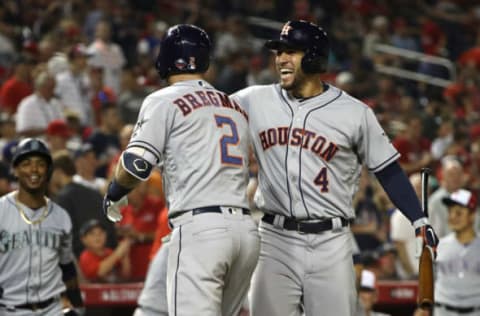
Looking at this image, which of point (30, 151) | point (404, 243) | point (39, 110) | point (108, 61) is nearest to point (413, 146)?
point (404, 243)

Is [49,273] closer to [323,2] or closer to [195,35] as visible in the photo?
[195,35]

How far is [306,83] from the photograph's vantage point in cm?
590

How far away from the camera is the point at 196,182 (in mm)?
5328

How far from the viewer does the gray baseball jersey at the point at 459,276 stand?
29.2 ft

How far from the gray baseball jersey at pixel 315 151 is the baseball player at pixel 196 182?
0.31m

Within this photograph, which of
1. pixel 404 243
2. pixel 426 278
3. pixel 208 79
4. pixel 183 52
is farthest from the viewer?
pixel 208 79

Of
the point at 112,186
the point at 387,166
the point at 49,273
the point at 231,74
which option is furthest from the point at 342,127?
the point at 231,74

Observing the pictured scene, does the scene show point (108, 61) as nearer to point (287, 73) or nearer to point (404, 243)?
point (404, 243)

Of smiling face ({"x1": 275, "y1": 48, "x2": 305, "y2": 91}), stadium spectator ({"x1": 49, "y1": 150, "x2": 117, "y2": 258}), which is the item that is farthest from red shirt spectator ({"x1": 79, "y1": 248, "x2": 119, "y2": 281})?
smiling face ({"x1": 275, "y1": 48, "x2": 305, "y2": 91})

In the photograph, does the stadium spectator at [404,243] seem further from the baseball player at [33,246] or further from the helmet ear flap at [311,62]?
the helmet ear flap at [311,62]

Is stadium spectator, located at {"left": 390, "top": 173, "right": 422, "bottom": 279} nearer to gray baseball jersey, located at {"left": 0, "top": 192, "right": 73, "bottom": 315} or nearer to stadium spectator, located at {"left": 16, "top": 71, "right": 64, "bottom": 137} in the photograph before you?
stadium spectator, located at {"left": 16, "top": 71, "right": 64, "bottom": 137}

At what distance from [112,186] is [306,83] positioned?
1.24 metres

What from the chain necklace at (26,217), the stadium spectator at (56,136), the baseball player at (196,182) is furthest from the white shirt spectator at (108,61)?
the baseball player at (196,182)

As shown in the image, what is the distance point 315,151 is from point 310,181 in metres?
0.16
